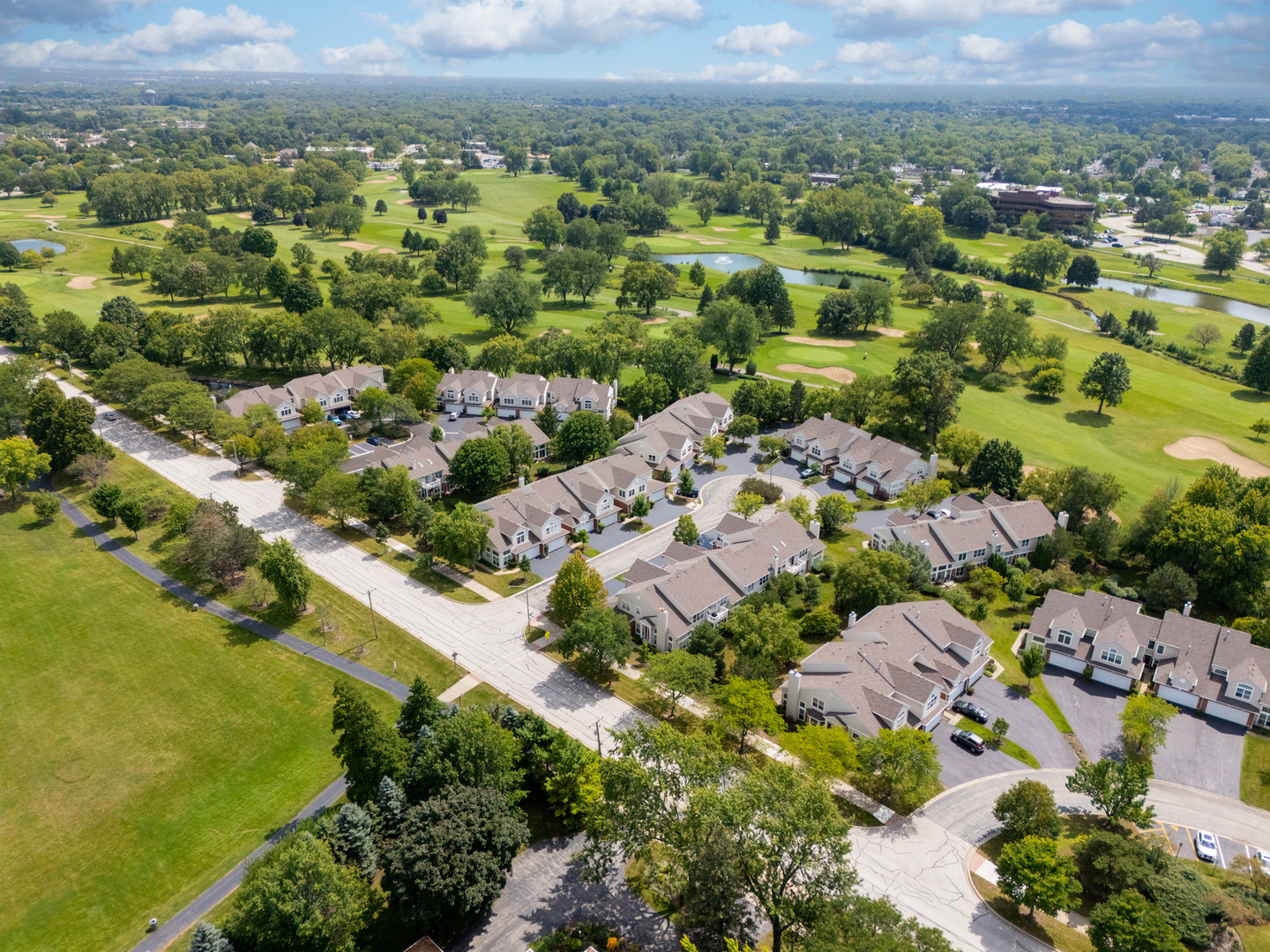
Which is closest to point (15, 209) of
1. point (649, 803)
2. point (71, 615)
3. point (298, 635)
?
point (71, 615)

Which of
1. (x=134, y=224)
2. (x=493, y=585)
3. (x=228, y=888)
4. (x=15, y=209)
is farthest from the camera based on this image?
(x=15, y=209)

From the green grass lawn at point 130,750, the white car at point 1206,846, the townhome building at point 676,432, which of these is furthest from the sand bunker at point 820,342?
the green grass lawn at point 130,750

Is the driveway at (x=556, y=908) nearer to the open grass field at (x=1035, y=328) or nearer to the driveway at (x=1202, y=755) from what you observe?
the driveway at (x=1202, y=755)

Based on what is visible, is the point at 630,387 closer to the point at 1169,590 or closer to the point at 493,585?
the point at 493,585

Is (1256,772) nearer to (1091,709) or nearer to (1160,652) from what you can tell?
(1091,709)

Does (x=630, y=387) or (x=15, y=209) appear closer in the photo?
(x=630, y=387)

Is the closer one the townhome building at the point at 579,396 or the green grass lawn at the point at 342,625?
the green grass lawn at the point at 342,625
